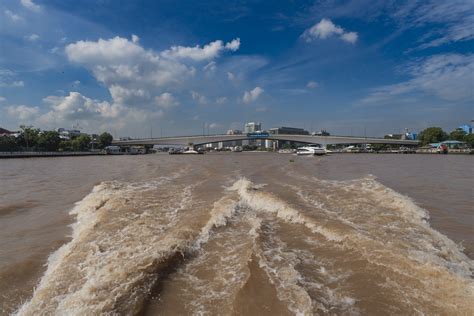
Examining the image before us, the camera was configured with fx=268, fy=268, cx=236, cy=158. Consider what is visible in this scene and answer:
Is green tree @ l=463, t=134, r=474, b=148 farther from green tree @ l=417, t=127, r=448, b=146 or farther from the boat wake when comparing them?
the boat wake

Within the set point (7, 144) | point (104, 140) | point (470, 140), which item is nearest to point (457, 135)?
point (470, 140)


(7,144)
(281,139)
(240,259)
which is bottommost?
(240,259)

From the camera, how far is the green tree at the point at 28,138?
267ft

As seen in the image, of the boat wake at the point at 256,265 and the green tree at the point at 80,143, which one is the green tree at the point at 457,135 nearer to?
the boat wake at the point at 256,265

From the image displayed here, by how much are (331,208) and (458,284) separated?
5108 mm

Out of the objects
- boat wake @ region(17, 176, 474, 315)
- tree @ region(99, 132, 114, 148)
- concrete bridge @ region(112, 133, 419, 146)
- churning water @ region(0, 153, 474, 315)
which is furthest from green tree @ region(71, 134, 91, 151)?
boat wake @ region(17, 176, 474, 315)

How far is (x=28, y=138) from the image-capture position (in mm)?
81625

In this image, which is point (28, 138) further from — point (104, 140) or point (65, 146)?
point (104, 140)

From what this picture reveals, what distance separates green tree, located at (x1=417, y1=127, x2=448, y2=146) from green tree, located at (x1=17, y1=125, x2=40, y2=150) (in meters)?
140

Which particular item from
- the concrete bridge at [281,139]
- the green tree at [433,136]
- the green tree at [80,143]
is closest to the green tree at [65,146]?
the green tree at [80,143]

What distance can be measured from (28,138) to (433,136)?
468 feet

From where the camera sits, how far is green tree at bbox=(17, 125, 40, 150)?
81.4 meters

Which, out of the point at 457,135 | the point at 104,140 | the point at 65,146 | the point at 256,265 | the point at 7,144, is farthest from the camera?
the point at 104,140

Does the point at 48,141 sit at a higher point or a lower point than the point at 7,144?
higher
